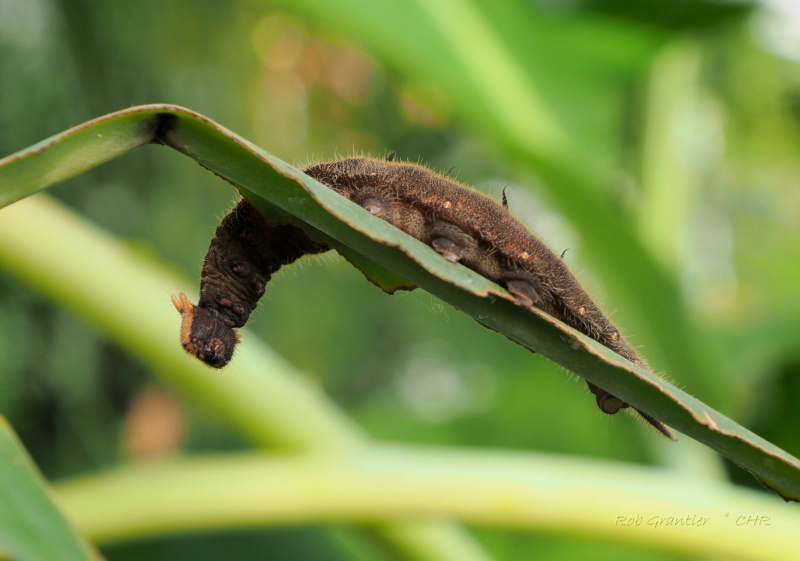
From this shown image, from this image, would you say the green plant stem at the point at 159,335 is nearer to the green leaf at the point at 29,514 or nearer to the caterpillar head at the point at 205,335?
the caterpillar head at the point at 205,335

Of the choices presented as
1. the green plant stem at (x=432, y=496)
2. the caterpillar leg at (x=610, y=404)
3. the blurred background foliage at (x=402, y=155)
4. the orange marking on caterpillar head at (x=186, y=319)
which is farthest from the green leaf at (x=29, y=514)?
the green plant stem at (x=432, y=496)

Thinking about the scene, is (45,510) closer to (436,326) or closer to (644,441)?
(644,441)

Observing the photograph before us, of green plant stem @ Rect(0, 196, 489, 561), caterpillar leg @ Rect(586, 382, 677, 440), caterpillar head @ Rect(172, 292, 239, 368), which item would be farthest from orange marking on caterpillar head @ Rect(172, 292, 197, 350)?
caterpillar leg @ Rect(586, 382, 677, 440)

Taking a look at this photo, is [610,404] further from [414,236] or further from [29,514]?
[29,514]

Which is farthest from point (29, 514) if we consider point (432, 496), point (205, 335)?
point (432, 496)

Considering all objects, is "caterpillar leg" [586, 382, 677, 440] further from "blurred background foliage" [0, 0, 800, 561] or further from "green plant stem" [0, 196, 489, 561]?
"green plant stem" [0, 196, 489, 561]

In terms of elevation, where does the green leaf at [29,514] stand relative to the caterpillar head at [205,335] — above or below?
below
